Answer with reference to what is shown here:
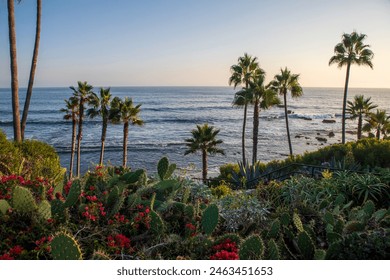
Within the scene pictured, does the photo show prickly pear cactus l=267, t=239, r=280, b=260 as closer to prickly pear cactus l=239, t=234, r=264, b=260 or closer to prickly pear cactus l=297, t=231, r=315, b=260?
prickly pear cactus l=239, t=234, r=264, b=260

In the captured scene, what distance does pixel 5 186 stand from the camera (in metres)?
5.59

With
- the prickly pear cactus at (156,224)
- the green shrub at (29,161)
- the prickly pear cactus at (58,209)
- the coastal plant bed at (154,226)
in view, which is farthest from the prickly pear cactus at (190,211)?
the green shrub at (29,161)

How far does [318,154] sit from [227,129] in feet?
149

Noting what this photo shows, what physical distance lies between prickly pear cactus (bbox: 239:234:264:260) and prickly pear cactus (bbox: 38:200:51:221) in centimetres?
238

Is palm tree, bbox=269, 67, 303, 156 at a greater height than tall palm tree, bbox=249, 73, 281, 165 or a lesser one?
greater

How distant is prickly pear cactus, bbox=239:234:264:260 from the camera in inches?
152

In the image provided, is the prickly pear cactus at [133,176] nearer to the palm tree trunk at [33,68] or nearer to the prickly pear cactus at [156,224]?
the prickly pear cactus at [156,224]

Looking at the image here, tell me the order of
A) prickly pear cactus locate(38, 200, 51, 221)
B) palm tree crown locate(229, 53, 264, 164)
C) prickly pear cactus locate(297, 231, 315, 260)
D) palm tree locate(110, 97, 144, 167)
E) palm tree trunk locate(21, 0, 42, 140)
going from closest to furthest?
prickly pear cactus locate(38, 200, 51, 221), prickly pear cactus locate(297, 231, 315, 260), palm tree trunk locate(21, 0, 42, 140), palm tree crown locate(229, 53, 264, 164), palm tree locate(110, 97, 144, 167)

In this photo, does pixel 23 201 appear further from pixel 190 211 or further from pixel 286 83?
pixel 286 83

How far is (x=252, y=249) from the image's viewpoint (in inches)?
153

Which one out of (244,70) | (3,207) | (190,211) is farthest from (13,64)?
(244,70)

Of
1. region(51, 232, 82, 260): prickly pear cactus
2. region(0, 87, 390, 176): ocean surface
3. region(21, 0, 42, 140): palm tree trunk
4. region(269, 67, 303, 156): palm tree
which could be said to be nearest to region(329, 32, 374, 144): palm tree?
region(269, 67, 303, 156): palm tree

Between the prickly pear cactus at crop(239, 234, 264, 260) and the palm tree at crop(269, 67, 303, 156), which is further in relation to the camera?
the palm tree at crop(269, 67, 303, 156)

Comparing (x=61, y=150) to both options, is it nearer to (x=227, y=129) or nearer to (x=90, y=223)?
(x=227, y=129)
